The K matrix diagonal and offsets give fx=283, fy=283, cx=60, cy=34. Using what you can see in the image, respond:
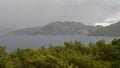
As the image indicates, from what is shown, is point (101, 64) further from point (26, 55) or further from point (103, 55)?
point (26, 55)

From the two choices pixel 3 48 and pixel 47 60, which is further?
pixel 3 48

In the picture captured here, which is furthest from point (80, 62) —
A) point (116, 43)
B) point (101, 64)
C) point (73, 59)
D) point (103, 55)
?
point (116, 43)

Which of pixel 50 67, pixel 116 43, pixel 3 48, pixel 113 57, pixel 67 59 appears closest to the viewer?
pixel 50 67

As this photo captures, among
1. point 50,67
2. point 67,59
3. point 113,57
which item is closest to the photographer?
point 50,67

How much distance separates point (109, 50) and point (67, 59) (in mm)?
7963

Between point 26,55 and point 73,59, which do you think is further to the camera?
point 26,55

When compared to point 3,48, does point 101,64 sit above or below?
below

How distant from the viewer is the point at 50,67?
2688 cm

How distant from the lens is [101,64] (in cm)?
2977

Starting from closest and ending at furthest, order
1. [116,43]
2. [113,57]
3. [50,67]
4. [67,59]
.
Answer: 1. [50,67]
2. [67,59]
3. [113,57]
4. [116,43]

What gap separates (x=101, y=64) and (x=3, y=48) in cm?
1078

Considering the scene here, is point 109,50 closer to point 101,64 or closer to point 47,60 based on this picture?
point 101,64

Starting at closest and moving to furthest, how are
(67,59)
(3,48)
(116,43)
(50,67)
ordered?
(50,67)
(67,59)
(3,48)
(116,43)

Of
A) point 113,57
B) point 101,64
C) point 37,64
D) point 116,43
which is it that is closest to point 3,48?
point 37,64
